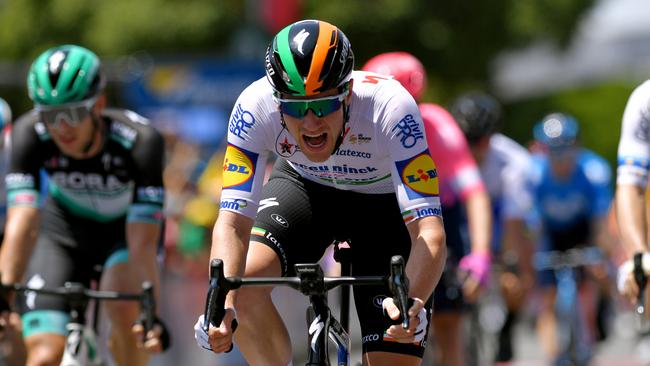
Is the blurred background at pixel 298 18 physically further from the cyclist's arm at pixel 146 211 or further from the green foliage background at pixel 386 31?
the cyclist's arm at pixel 146 211

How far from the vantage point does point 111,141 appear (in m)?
7.57

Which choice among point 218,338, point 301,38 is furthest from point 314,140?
point 218,338

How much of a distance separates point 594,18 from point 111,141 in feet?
123

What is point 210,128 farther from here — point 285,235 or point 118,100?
point 285,235

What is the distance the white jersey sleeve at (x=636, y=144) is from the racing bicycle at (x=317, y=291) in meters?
2.07

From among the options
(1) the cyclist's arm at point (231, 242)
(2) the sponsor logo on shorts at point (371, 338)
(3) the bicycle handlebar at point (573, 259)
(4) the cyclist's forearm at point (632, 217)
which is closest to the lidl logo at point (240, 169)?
(1) the cyclist's arm at point (231, 242)

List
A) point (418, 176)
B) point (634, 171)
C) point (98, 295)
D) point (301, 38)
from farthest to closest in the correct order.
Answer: point (634, 171) → point (98, 295) → point (418, 176) → point (301, 38)

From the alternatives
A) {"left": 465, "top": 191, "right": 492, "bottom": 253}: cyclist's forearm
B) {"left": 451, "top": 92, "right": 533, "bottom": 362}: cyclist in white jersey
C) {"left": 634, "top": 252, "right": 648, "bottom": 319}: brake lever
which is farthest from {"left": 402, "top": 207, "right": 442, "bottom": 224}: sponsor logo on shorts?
{"left": 451, "top": 92, "right": 533, "bottom": 362}: cyclist in white jersey

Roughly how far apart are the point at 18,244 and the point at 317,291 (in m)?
2.49

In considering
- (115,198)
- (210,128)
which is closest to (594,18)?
(210,128)

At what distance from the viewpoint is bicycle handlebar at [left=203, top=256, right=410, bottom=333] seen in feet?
16.7

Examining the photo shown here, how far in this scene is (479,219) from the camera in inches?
343

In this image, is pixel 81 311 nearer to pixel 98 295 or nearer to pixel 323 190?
pixel 98 295

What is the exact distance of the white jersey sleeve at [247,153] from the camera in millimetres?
5852
